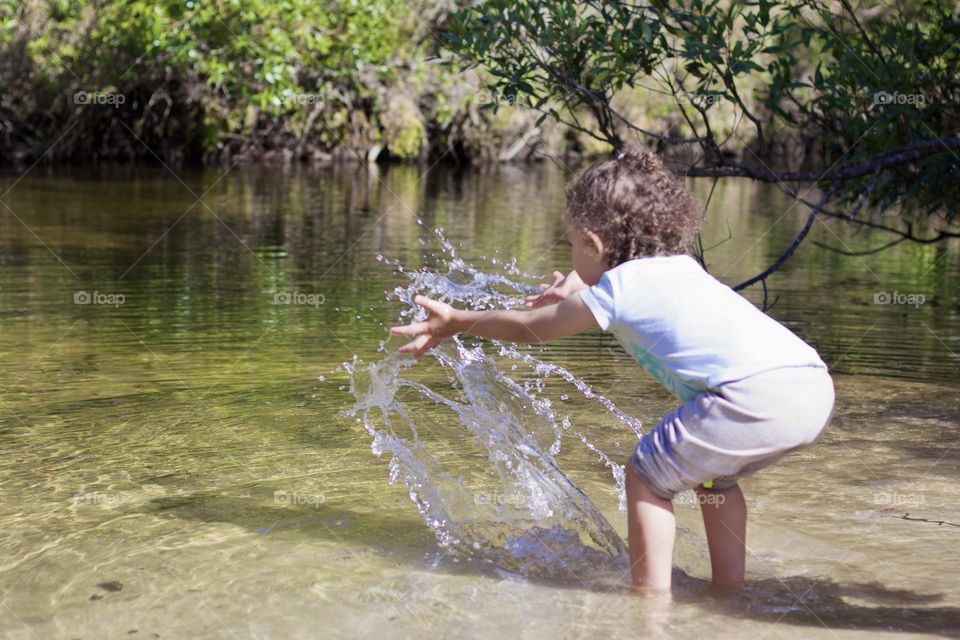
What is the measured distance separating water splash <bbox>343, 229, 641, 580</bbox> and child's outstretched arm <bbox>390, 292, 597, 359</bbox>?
32.0 inches

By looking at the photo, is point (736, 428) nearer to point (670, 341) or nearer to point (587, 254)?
point (670, 341)

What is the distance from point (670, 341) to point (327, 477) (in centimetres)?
196

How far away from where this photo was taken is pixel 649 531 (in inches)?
134

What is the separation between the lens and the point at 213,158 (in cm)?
2819

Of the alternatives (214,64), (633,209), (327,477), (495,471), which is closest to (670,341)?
(633,209)

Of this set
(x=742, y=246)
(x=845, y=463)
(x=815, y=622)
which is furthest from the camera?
(x=742, y=246)

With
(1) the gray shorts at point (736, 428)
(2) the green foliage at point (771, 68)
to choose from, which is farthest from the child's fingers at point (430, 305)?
(2) the green foliage at point (771, 68)

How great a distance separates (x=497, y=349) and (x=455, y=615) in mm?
Answer: 3791

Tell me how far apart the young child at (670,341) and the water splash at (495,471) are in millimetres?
602

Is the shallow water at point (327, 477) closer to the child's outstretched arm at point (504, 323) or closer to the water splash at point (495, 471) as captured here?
the water splash at point (495, 471)

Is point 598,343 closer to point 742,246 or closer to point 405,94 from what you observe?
point 742,246

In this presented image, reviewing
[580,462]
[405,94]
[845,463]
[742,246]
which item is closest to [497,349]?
[580,462]

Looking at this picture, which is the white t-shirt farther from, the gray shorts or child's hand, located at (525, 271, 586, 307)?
child's hand, located at (525, 271, 586, 307)

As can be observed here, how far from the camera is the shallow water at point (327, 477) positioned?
3510mm
